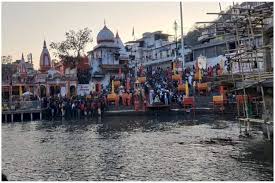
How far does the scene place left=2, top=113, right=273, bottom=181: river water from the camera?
1463 cm

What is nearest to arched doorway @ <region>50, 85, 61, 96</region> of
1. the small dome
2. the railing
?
the railing

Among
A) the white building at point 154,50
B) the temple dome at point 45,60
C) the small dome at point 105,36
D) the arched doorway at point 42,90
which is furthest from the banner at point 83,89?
the small dome at point 105,36

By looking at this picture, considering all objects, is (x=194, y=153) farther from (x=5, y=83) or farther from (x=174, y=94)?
(x=5, y=83)

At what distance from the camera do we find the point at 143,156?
18.1m

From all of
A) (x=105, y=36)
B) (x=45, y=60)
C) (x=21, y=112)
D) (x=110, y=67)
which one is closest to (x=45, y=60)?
(x=45, y=60)

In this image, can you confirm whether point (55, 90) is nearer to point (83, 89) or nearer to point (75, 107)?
point (83, 89)

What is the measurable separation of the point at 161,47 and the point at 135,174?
54751 mm

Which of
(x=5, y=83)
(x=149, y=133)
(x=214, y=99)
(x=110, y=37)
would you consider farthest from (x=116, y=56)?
(x=149, y=133)

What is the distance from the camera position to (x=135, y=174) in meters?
14.8

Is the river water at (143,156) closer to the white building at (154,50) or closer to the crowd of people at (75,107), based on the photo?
the crowd of people at (75,107)

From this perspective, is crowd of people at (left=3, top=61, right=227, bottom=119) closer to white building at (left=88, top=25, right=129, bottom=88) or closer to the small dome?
white building at (left=88, top=25, right=129, bottom=88)

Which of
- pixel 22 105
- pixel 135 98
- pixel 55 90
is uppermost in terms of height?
pixel 55 90

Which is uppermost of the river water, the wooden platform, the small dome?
the small dome

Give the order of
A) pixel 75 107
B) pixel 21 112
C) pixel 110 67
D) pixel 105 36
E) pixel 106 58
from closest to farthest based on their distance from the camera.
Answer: pixel 75 107
pixel 21 112
pixel 110 67
pixel 106 58
pixel 105 36
